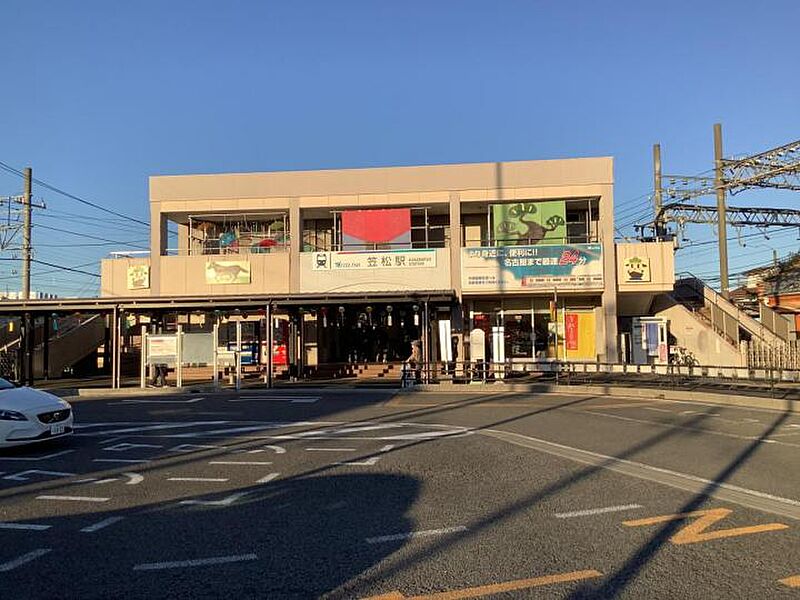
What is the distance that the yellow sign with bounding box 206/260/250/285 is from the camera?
3002 centimetres

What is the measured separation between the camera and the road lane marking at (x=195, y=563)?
5.01 m

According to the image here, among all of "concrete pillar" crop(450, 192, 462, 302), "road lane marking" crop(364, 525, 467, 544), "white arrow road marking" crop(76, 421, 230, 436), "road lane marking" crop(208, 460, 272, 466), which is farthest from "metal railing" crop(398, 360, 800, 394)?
"road lane marking" crop(364, 525, 467, 544)

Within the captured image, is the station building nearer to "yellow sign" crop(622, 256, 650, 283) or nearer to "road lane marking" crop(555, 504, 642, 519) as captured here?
"yellow sign" crop(622, 256, 650, 283)

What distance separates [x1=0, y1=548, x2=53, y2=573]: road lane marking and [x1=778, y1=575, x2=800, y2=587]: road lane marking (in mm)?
5599

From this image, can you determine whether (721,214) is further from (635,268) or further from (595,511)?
(595,511)

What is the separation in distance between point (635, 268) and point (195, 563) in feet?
88.8

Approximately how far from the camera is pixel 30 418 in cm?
1028

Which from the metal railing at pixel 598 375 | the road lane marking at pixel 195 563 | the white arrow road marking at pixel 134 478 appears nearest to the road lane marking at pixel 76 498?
the white arrow road marking at pixel 134 478

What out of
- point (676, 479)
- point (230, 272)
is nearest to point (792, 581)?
point (676, 479)

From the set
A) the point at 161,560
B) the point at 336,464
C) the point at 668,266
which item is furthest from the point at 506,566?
the point at 668,266

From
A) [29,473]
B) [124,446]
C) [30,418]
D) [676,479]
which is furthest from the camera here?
[124,446]

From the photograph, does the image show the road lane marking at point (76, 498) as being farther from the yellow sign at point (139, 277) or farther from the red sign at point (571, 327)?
the red sign at point (571, 327)

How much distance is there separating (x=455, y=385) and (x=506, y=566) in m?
18.6

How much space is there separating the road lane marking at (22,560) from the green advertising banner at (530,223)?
83.9 feet
